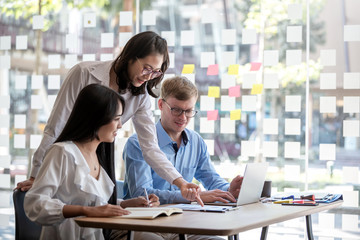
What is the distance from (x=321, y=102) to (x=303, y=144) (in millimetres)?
335

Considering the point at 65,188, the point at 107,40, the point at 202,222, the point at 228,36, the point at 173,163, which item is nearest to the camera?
the point at 202,222

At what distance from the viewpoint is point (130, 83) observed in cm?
269

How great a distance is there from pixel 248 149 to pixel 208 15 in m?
1.11

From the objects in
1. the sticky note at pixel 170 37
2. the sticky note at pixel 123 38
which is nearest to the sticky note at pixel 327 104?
the sticky note at pixel 170 37

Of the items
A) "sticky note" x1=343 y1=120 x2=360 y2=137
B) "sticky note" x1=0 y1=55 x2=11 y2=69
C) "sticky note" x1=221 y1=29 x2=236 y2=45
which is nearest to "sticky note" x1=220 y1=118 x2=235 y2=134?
"sticky note" x1=221 y1=29 x2=236 y2=45

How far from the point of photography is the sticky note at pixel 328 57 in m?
4.12

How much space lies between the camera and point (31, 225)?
2381mm

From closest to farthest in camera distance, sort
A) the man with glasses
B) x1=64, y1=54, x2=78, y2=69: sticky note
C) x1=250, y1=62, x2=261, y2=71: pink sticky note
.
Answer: the man with glasses → x1=250, y1=62, x2=261, y2=71: pink sticky note → x1=64, y1=54, x2=78, y2=69: sticky note

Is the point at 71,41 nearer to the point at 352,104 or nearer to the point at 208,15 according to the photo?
the point at 208,15

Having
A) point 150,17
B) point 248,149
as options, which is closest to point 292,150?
point 248,149

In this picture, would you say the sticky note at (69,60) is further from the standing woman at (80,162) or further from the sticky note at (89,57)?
the standing woman at (80,162)

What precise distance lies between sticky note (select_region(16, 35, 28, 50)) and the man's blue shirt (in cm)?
246

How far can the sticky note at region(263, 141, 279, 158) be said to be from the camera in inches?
168

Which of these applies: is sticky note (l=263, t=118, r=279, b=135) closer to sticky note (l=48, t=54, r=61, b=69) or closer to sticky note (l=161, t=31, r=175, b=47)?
sticky note (l=161, t=31, r=175, b=47)
